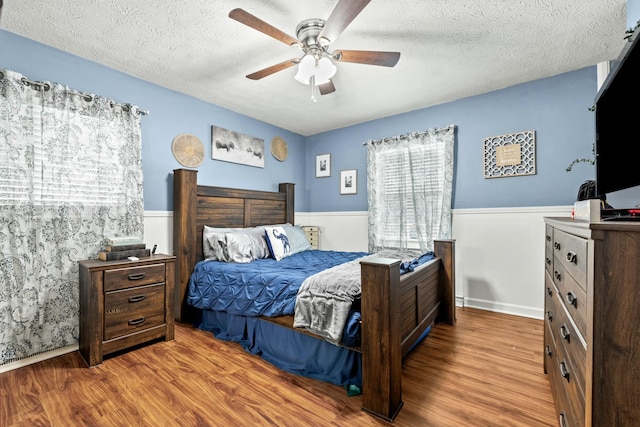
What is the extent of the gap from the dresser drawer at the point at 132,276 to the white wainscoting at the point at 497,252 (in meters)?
0.60

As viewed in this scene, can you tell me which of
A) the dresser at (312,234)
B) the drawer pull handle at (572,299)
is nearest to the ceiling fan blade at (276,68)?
the drawer pull handle at (572,299)

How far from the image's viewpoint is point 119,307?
7.44ft

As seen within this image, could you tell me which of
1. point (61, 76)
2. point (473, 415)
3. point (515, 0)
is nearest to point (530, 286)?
point (473, 415)

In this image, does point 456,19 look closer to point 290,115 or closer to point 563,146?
point 563,146

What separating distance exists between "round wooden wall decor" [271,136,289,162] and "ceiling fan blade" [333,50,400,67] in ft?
7.84

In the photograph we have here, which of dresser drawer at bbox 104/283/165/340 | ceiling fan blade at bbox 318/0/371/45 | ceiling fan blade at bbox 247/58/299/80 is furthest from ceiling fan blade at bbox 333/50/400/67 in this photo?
dresser drawer at bbox 104/283/165/340

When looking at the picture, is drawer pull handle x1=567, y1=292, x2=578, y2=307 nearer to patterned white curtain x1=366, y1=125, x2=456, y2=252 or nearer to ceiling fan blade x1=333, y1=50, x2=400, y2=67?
ceiling fan blade x1=333, y1=50, x2=400, y2=67

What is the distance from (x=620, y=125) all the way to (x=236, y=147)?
3574mm

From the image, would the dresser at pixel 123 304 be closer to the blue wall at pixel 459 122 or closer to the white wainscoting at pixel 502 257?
the blue wall at pixel 459 122

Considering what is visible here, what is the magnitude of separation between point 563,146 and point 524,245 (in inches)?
42.5

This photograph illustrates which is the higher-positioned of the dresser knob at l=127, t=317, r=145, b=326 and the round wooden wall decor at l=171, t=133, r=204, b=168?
the round wooden wall decor at l=171, t=133, r=204, b=168

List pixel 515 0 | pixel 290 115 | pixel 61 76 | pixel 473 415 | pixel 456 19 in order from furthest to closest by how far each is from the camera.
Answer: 1. pixel 290 115
2. pixel 61 76
3. pixel 456 19
4. pixel 515 0
5. pixel 473 415

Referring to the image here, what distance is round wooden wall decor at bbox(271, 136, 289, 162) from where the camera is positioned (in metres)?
4.33

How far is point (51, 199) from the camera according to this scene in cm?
229
